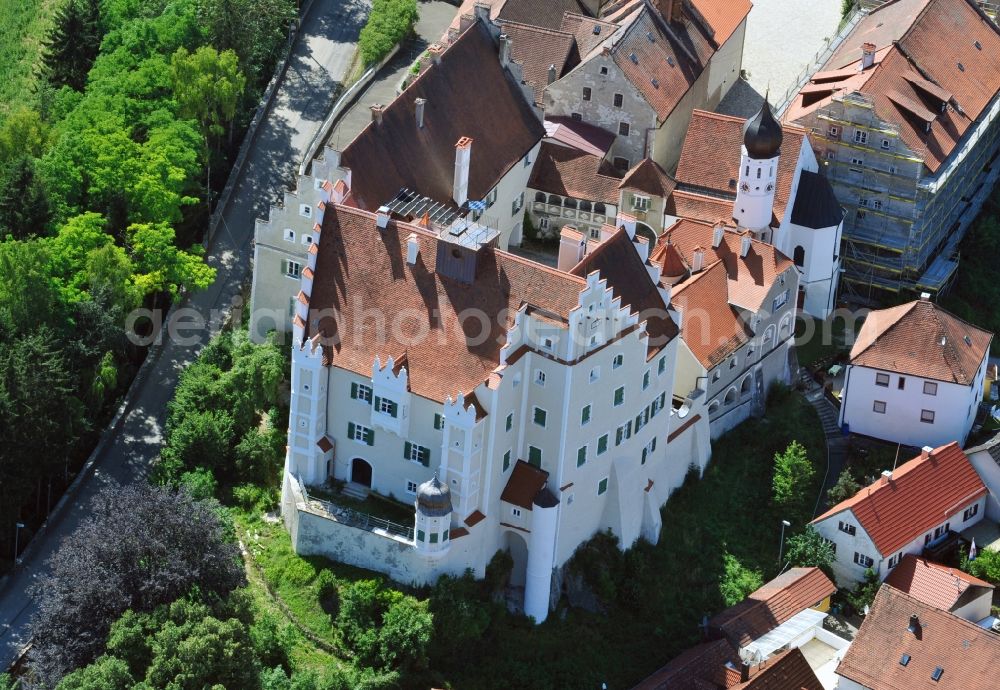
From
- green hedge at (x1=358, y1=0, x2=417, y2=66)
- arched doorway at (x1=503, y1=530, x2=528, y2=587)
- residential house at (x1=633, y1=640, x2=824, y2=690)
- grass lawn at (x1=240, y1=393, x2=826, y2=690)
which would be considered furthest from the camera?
green hedge at (x1=358, y1=0, x2=417, y2=66)

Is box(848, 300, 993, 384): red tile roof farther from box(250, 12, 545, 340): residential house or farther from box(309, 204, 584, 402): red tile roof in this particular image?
box(309, 204, 584, 402): red tile roof

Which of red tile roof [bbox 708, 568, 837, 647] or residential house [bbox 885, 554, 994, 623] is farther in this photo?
residential house [bbox 885, 554, 994, 623]

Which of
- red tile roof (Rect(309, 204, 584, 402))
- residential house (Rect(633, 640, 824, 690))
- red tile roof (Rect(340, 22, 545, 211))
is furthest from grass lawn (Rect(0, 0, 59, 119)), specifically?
residential house (Rect(633, 640, 824, 690))

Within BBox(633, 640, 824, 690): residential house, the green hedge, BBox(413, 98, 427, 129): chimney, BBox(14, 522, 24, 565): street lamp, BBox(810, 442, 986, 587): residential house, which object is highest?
BBox(413, 98, 427, 129): chimney

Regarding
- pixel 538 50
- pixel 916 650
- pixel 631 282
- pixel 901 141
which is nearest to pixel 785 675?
pixel 916 650

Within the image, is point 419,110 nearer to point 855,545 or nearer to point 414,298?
point 414,298

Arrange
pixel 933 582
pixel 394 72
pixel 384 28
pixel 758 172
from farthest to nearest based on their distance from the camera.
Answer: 1. pixel 384 28
2. pixel 394 72
3. pixel 758 172
4. pixel 933 582
